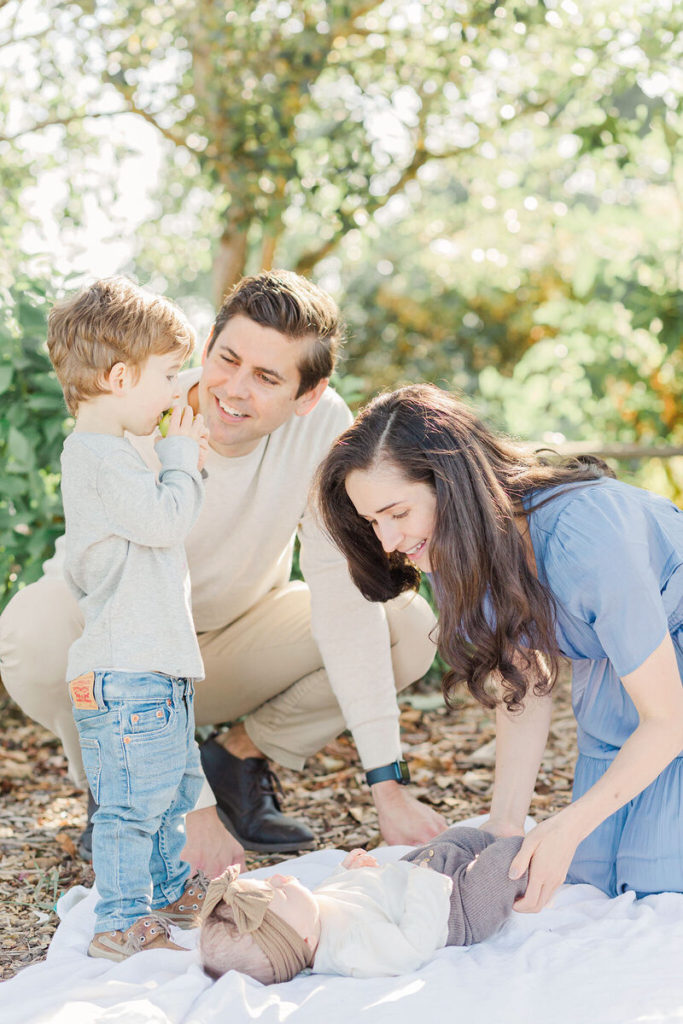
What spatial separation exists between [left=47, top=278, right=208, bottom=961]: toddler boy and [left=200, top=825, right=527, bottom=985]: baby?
0.23m

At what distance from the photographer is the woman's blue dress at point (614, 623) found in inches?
84.7

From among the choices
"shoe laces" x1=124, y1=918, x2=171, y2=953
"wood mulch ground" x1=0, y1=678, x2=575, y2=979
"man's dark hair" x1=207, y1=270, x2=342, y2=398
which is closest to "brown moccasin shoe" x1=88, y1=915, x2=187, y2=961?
"shoe laces" x1=124, y1=918, x2=171, y2=953

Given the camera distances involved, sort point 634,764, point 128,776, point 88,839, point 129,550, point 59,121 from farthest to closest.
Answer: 1. point 59,121
2. point 88,839
3. point 129,550
4. point 128,776
5. point 634,764

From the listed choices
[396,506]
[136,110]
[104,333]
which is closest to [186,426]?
[104,333]

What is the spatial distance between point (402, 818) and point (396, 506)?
1008 mm

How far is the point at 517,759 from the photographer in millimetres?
2541

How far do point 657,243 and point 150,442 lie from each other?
18.2ft

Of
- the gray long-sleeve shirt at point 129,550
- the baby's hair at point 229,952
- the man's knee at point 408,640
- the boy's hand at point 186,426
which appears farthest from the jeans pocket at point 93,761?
the man's knee at point 408,640

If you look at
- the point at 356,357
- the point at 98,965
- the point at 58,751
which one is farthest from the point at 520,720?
the point at 356,357

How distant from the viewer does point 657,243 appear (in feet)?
23.4

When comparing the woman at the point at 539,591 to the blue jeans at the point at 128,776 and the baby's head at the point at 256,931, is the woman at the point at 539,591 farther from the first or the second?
the blue jeans at the point at 128,776

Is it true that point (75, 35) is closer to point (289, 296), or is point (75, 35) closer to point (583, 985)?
point (289, 296)

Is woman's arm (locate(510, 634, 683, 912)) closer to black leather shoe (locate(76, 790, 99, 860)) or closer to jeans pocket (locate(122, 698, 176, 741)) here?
jeans pocket (locate(122, 698, 176, 741))

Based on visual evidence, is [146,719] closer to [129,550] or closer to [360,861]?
[129,550]
